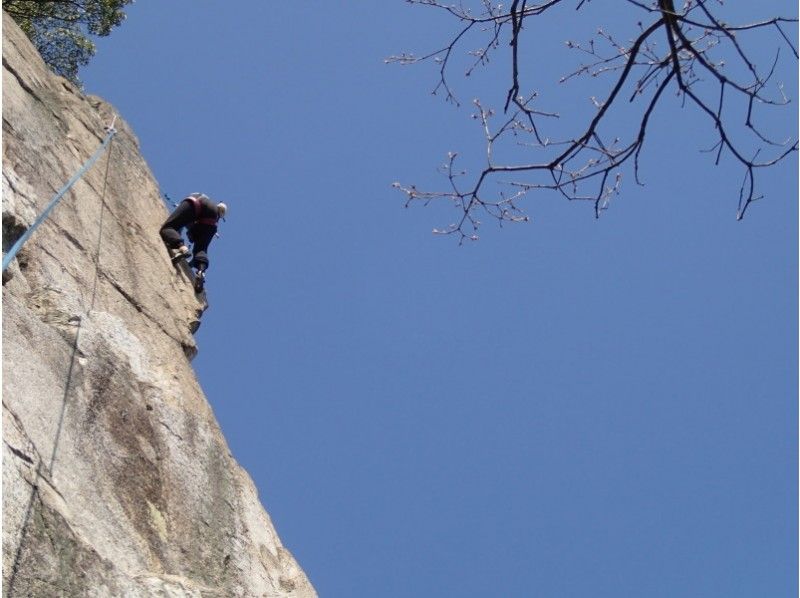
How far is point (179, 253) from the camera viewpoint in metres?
12.0

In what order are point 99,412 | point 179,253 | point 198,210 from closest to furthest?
point 99,412 → point 179,253 → point 198,210

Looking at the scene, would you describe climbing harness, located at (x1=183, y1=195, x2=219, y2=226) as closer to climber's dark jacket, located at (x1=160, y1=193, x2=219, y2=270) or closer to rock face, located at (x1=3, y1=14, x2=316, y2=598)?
climber's dark jacket, located at (x1=160, y1=193, x2=219, y2=270)

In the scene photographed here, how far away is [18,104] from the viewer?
989cm

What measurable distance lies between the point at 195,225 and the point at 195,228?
4 centimetres

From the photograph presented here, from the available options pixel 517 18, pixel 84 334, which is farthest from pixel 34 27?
pixel 517 18

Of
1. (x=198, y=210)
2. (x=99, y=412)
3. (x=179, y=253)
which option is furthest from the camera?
(x=198, y=210)

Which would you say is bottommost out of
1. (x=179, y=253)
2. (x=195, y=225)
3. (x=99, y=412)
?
(x=99, y=412)

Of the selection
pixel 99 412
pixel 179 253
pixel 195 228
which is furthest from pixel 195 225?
pixel 99 412

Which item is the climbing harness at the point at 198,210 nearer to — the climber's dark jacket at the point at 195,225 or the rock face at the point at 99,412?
the climber's dark jacket at the point at 195,225

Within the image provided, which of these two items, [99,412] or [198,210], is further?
[198,210]

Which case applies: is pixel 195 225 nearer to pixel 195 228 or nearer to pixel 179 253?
pixel 195 228

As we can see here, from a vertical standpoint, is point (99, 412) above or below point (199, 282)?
below

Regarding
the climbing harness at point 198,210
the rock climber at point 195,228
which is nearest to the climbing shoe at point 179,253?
the rock climber at point 195,228

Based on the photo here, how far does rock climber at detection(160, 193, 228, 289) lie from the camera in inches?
475
